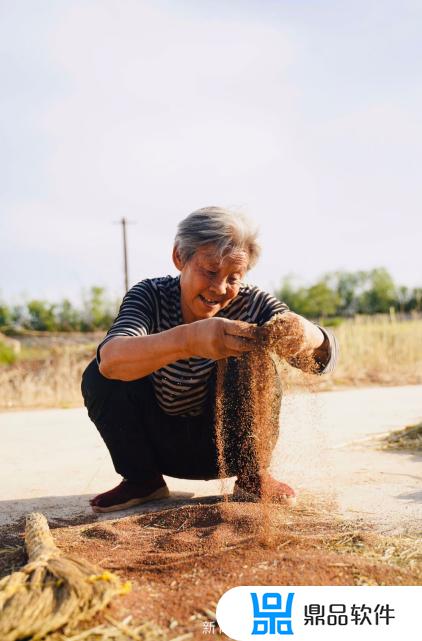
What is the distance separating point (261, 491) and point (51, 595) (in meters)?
1.45

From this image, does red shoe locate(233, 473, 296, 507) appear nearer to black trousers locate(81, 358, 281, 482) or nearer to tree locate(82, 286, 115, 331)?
black trousers locate(81, 358, 281, 482)

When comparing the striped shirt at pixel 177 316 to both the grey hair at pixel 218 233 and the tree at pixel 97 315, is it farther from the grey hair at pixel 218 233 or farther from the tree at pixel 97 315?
the tree at pixel 97 315

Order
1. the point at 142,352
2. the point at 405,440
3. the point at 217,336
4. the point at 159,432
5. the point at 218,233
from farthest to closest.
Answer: the point at 405,440, the point at 159,432, the point at 218,233, the point at 142,352, the point at 217,336

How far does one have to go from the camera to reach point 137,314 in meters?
3.01

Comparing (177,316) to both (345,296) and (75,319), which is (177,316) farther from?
(345,296)

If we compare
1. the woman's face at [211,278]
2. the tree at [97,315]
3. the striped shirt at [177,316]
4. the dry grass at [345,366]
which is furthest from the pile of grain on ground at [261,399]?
the tree at [97,315]

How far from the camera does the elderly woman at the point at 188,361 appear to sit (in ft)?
8.70

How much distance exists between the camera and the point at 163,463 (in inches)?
137

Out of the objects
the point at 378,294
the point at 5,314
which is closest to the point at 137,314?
the point at 5,314

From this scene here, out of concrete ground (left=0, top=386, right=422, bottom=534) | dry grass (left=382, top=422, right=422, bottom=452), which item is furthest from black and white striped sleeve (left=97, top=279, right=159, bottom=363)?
dry grass (left=382, top=422, right=422, bottom=452)

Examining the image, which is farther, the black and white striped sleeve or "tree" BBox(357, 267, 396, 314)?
"tree" BBox(357, 267, 396, 314)

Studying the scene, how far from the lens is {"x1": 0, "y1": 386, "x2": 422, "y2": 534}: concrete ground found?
3.27 meters

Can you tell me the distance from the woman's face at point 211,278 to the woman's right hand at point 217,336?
0.34 metres

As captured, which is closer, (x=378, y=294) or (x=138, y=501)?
(x=138, y=501)
